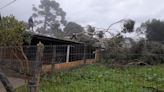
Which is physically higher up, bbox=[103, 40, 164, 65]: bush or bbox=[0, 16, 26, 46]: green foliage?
bbox=[0, 16, 26, 46]: green foliage

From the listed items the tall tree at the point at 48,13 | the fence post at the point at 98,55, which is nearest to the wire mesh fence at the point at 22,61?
the fence post at the point at 98,55

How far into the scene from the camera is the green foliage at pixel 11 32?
13.9 meters

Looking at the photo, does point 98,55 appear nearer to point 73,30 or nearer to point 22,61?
point 22,61

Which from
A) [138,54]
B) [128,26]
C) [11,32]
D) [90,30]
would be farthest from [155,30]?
[11,32]

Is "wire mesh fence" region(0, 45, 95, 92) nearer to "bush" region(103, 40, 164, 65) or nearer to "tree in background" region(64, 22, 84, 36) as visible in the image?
"bush" region(103, 40, 164, 65)

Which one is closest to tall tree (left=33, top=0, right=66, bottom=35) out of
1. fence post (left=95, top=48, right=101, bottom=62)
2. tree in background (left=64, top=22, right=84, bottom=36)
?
tree in background (left=64, top=22, right=84, bottom=36)

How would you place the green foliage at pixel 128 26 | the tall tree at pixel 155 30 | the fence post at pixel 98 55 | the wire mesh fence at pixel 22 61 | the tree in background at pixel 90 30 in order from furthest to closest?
the tall tree at pixel 155 30 → the green foliage at pixel 128 26 → the tree in background at pixel 90 30 → the fence post at pixel 98 55 → the wire mesh fence at pixel 22 61

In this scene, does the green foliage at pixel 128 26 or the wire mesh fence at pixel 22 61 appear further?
the green foliage at pixel 128 26

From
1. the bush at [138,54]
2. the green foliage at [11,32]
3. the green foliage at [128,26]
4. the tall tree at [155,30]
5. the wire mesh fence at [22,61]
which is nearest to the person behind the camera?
the wire mesh fence at [22,61]

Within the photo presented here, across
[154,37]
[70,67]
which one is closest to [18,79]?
[70,67]

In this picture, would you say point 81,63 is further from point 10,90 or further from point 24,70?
point 10,90

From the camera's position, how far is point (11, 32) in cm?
1402

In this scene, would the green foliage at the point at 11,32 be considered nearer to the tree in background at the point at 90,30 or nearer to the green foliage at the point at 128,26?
the tree in background at the point at 90,30

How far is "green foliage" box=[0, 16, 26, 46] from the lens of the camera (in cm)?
1393
